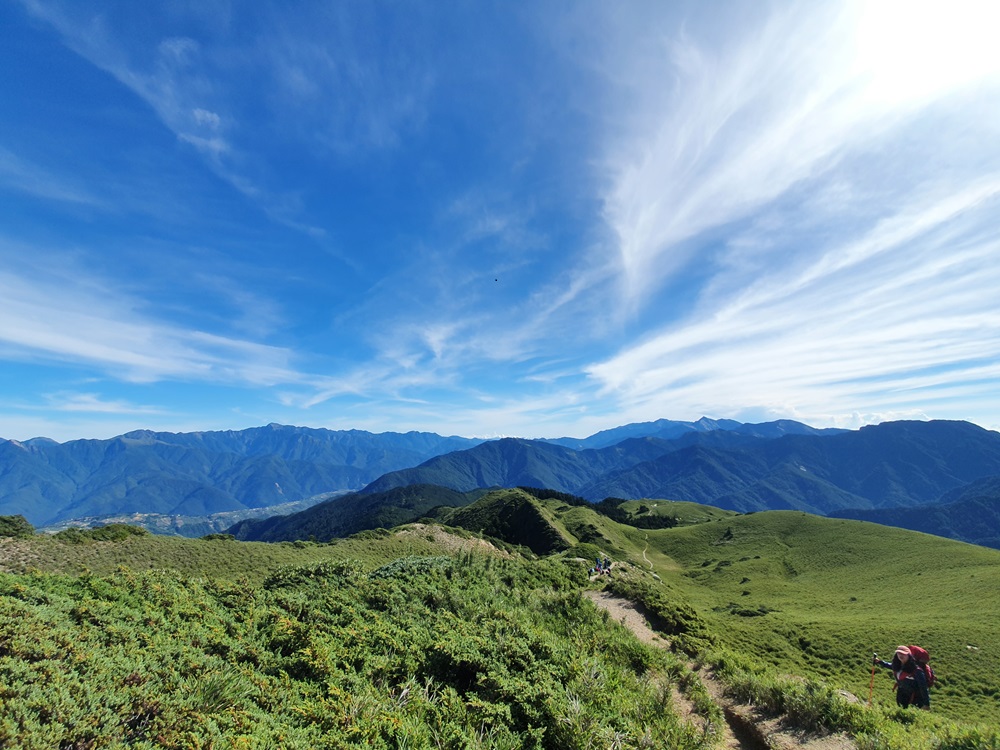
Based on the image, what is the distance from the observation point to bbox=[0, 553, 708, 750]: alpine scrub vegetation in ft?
24.1

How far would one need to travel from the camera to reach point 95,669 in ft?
26.7

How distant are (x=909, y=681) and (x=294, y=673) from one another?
24.5 metres

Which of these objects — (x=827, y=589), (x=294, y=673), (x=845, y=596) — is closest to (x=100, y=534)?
(x=294, y=673)

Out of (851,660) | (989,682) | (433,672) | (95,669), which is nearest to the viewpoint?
(95,669)

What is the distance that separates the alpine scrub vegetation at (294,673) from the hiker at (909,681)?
384 inches

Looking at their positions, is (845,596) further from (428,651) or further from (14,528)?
(14,528)

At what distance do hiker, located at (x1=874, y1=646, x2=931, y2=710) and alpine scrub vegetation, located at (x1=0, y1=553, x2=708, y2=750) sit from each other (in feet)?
32.0

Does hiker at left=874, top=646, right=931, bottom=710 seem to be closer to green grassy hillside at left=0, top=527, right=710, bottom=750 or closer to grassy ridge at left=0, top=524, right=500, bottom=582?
green grassy hillside at left=0, top=527, right=710, bottom=750

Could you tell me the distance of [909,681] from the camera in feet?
57.7

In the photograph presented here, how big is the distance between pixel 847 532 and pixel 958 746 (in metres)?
121

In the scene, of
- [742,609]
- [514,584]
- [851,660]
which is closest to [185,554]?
[514,584]

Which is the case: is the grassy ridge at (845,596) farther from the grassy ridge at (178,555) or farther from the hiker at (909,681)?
the grassy ridge at (178,555)

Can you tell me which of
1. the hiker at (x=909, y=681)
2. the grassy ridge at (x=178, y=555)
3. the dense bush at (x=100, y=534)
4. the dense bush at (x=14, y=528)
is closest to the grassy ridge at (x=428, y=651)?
the grassy ridge at (x=178, y=555)

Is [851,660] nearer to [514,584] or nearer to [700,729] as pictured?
[514,584]
